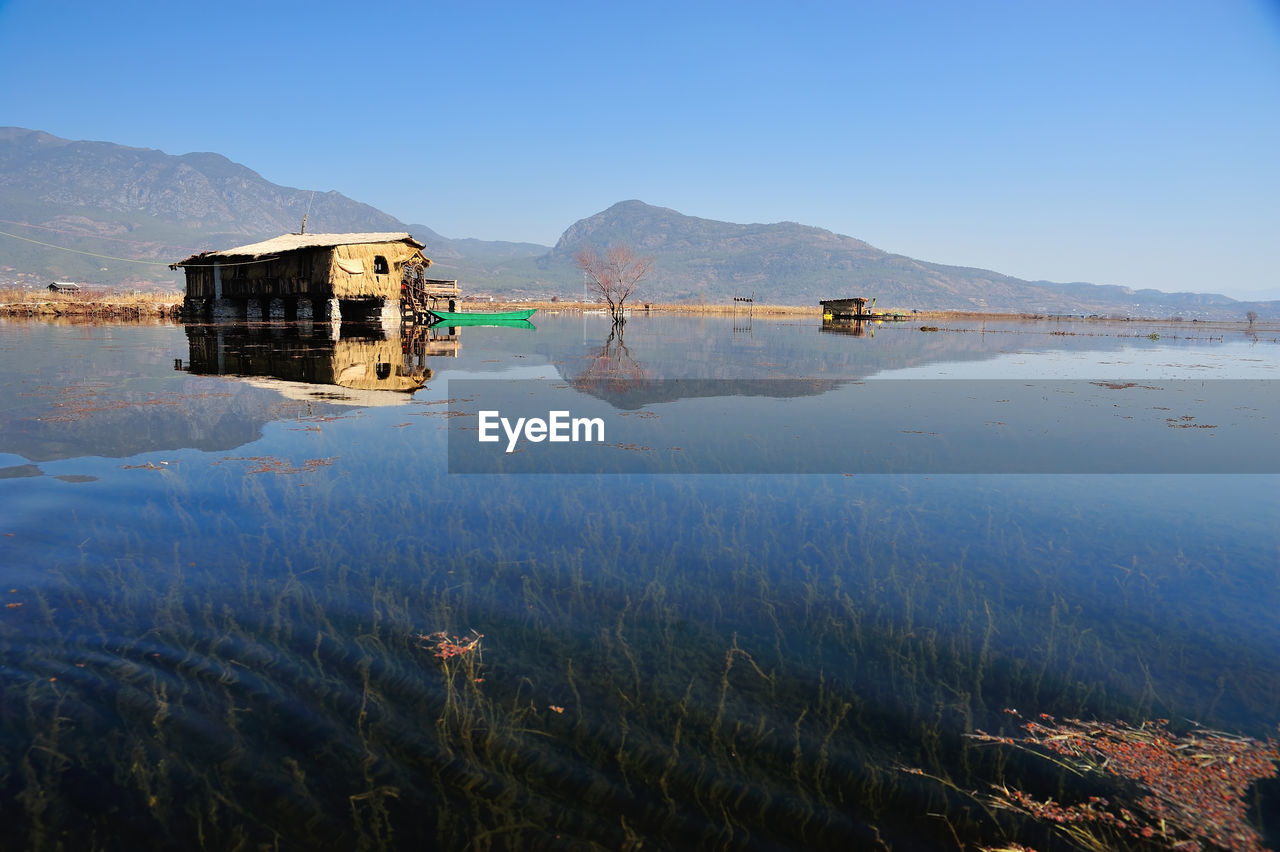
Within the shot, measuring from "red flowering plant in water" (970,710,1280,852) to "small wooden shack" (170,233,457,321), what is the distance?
170 ft

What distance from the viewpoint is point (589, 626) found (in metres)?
6.23

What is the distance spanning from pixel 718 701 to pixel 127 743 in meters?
4.12

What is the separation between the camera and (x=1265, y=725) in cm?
511

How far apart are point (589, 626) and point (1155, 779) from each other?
4393 millimetres

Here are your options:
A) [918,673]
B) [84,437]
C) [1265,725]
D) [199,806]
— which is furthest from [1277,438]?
[84,437]

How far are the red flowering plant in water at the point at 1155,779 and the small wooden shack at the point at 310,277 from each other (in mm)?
51770

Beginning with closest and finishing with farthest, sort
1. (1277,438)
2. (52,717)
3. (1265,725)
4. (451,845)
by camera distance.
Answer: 1. (451,845)
2. (52,717)
3. (1265,725)
4. (1277,438)

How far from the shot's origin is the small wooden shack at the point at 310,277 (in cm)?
4881

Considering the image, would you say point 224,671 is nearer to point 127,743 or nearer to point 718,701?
point 127,743

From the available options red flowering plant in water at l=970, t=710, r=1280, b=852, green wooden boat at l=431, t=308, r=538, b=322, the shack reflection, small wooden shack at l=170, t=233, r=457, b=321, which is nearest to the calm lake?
red flowering plant in water at l=970, t=710, r=1280, b=852

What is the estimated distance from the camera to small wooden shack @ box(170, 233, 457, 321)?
4881 centimetres

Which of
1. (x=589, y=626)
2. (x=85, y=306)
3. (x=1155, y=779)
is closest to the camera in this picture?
(x=1155, y=779)

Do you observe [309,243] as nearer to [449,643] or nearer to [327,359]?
[327,359]

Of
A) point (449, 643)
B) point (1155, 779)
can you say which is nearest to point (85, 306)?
point (449, 643)
